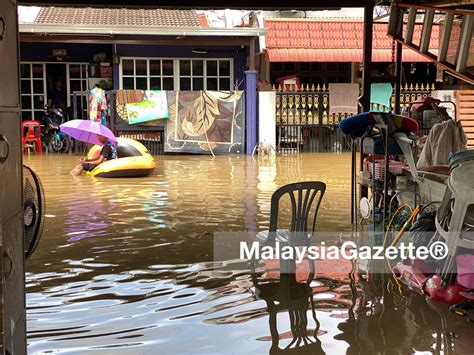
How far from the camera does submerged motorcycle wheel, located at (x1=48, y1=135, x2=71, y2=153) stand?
58.5 ft

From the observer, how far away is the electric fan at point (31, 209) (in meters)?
3.17

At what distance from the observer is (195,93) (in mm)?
17203

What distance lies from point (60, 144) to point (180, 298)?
13.3m

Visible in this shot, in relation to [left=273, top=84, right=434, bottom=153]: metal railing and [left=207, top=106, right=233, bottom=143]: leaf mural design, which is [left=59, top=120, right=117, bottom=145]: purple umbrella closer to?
[left=207, top=106, right=233, bottom=143]: leaf mural design

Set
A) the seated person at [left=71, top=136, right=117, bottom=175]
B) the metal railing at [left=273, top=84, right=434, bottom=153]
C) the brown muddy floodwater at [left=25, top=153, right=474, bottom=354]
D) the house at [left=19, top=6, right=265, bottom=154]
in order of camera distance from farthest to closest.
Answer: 1. the house at [left=19, top=6, right=265, bottom=154]
2. the metal railing at [left=273, top=84, right=434, bottom=153]
3. the seated person at [left=71, top=136, right=117, bottom=175]
4. the brown muddy floodwater at [left=25, top=153, right=474, bottom=354]

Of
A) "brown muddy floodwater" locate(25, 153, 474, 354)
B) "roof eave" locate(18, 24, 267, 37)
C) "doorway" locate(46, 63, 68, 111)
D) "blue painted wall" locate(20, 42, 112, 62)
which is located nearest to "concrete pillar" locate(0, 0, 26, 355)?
"brown muddy floodwater" locate(25, 153, 474, 354)

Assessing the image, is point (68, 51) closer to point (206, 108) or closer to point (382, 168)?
point (206, 108)

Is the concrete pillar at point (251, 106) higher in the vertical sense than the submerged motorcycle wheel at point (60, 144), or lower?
higher

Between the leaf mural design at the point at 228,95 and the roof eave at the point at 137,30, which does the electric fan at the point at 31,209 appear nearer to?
the roof eave at the point at 137,30

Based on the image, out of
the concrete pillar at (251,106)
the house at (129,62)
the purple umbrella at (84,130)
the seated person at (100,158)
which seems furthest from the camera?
the house at (129,62)

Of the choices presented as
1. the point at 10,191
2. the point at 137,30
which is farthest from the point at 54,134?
the point at 10,191

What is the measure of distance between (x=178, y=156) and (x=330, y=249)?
10515mm

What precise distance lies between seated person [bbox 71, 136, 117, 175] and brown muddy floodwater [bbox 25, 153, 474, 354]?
11.6 ft

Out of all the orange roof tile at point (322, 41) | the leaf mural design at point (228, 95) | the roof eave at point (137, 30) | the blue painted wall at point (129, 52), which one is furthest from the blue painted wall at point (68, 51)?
the orange roof tile at point (322, 41)
